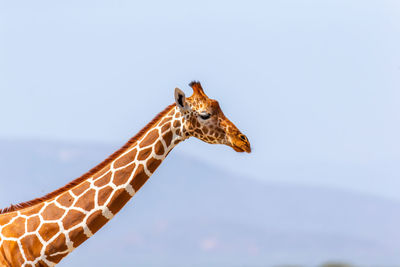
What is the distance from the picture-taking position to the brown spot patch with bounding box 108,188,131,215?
13945mm

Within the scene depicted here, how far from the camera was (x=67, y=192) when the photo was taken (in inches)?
558

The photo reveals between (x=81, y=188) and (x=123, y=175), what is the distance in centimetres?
62

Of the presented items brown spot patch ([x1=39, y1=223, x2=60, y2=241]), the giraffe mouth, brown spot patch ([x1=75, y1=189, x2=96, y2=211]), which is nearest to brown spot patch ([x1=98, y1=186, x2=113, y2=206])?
brown spot patch ([x1=75, y1=189, x2=96, y2=211])

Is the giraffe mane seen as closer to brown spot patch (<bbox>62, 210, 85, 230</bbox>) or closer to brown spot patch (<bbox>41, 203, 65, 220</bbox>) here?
brown spot patch (<bbox>41, 203, 65, 220</bbox>)

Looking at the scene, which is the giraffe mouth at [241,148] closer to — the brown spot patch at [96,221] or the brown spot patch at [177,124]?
the brown spot patch at [177,124]

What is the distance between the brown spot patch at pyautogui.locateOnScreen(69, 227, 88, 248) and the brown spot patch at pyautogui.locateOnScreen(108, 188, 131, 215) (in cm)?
51

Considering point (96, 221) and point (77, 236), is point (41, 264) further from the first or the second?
point (96, 221)

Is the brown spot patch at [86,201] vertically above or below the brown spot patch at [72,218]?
above

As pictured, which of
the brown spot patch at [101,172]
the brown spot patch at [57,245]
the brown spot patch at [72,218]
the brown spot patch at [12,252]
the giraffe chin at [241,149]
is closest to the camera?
the brown spot patch at [12,252]

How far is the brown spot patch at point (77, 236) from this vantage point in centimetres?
1382

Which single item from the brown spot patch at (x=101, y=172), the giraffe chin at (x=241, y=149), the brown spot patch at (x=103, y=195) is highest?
the giraffe chin at (x=241, y=149)

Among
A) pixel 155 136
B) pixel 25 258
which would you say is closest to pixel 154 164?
pixel 155 136

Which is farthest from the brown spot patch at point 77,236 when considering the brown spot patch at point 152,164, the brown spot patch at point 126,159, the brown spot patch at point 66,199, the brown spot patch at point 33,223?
the brown spot patch at point 152,164

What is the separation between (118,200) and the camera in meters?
14.0
